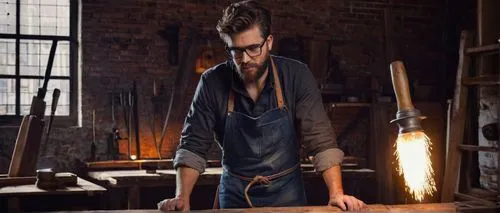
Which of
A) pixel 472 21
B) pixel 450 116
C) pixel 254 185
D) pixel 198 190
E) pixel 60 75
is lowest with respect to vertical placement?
pixel 198 190

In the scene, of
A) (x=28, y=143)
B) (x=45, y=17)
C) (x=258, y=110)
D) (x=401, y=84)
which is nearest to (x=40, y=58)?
(x=45, y=17)

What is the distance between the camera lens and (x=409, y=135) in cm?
206

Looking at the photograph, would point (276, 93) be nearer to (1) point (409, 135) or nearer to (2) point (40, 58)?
(1) point (409, 135)

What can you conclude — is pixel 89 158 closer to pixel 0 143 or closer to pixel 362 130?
pixel 0 143

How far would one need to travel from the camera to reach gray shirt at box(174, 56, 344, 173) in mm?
3000

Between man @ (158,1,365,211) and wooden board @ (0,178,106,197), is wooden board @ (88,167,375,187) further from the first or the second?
man @ (158,1,365,211)

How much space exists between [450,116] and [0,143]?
4.70 metres

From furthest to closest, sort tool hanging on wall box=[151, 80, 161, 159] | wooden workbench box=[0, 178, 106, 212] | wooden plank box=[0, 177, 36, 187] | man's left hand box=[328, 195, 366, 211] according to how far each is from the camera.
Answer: tool hanging on wall box=[151, 80, 161, 159]
wooden plank box=[0, 177, 36, 187]
wooden workbench box=[0, 178, 106, 212]
man's left hand box=[328, 195, 366, 211]

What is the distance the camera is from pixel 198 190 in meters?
6.46

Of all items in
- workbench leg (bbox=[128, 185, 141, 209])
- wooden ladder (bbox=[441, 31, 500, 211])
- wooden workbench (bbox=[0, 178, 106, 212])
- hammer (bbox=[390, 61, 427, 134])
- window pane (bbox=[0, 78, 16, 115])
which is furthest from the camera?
window pane (bbox=[0, 78, 16, 115])

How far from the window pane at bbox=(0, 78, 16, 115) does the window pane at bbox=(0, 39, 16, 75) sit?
11 centimetres

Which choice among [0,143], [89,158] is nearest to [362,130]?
[89,158]

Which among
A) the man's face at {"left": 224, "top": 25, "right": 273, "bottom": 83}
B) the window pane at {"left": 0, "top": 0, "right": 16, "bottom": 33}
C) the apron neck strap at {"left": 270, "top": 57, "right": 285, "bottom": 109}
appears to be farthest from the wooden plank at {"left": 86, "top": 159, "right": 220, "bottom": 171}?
the man's face at {"left": 224, "top": 25, "right": 273, "bottom": 83}

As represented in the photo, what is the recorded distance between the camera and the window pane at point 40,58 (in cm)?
709
